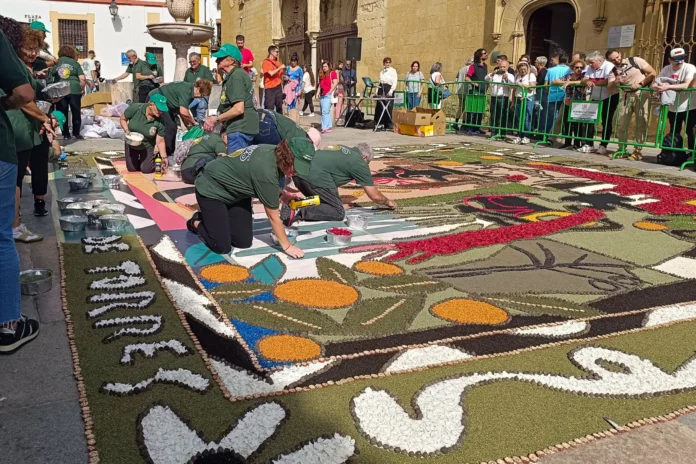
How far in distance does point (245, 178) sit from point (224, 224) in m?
0.40

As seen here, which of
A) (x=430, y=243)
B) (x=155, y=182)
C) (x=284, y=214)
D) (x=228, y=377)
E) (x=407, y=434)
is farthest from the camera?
(x=155, y=182)

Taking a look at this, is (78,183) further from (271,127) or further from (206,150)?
(271,127)

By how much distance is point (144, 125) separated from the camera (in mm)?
8312

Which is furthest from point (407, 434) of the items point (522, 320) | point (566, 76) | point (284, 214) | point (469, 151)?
point (566, 76)

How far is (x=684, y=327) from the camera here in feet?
11.3

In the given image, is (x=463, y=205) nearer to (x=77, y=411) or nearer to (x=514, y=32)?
(x=77, y=411)

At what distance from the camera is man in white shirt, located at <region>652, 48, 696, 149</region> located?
30.9ft

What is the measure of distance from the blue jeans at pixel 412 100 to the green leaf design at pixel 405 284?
12.0 m

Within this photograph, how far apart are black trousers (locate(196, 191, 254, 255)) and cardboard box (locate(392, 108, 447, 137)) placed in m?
9.25

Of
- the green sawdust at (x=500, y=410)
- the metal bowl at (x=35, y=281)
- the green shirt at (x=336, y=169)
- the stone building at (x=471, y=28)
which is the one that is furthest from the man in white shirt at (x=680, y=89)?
the metal bowl at (x=35, y=281)

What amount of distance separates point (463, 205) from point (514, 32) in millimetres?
10521

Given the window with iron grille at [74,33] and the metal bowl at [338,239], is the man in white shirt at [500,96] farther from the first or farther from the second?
the window with iron grille at [74,33]

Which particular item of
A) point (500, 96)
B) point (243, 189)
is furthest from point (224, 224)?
point (500, 96)

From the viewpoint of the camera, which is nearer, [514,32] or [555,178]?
[555,178]
